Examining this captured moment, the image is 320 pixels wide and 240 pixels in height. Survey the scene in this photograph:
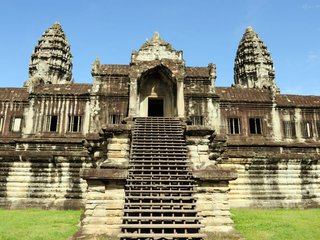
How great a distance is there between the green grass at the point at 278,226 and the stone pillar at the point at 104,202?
449cm

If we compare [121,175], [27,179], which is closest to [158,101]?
[27,179]

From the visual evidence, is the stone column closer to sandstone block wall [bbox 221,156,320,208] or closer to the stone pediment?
the stone pediment

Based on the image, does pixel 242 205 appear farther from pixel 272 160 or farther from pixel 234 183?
pixel 272 160

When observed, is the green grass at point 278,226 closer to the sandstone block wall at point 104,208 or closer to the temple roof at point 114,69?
the sandstone block wall at point 104,208

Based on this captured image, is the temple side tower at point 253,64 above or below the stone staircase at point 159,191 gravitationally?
above

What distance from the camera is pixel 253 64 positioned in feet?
152

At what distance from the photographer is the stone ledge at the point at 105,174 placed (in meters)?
10.4

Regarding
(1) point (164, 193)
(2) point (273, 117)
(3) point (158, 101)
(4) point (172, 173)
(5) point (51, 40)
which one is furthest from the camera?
(5) point (51, 40)

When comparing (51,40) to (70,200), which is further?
(51,40)

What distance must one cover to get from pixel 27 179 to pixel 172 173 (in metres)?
10.5

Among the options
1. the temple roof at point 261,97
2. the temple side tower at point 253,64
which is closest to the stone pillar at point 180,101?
the temple roof at point 261,97

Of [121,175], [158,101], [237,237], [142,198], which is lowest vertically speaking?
[237,237]

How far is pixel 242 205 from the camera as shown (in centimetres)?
1816

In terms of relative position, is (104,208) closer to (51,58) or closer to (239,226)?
(239,226)
